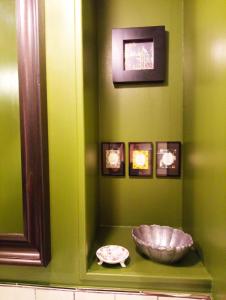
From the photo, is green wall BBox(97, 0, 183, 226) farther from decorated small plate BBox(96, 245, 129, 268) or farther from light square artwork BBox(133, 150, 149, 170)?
decorated small plate BBox(96, 245, 129, 268)

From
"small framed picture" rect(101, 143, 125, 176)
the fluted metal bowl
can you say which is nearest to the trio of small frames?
"small framed picture" rect(101, 143, 125, 176)

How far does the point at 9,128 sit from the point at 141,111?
62 cm

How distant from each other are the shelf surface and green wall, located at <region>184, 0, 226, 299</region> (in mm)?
50

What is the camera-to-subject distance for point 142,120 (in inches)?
46.4

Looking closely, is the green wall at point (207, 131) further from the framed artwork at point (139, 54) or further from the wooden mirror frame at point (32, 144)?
the wooden mirror frame at point (32, 144)

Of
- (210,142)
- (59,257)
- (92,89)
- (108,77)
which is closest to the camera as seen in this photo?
(210,142)

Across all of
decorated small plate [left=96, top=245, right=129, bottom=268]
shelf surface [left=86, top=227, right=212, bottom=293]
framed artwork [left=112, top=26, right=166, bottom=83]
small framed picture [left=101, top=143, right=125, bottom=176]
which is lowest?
shelf surface [left=86, top=227, right=212, bottom=293]

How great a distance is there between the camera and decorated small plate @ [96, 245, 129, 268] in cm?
88

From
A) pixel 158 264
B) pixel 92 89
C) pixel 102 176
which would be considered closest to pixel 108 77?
pixel 92 89

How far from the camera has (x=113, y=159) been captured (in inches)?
47.1

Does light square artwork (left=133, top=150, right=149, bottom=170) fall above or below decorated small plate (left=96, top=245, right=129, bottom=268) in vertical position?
above

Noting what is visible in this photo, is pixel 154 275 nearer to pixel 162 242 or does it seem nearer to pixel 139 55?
pixel 162 242

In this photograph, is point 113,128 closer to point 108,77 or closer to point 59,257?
point 108,77

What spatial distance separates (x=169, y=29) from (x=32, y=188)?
3.13ft
